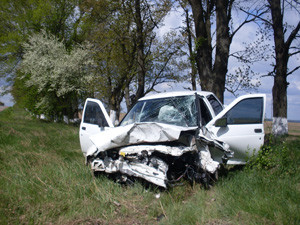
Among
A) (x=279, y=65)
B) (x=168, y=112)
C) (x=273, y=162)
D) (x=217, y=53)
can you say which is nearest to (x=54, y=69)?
(x=217, y=53)

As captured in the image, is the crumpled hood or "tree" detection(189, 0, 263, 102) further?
"tree" detection(189, 0, 263, 102)

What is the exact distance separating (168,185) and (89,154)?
4.92ft

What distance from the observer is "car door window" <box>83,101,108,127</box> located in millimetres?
6199

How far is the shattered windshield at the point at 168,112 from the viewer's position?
18.5ft

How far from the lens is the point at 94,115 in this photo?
21.9 ft

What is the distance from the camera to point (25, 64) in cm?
2452

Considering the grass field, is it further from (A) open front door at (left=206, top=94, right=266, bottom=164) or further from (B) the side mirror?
(B) the side mirror

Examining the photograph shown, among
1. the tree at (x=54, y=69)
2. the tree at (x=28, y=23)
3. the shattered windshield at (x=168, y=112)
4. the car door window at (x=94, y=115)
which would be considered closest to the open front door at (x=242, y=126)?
→ the shattered windshield at (x=168, y=112)

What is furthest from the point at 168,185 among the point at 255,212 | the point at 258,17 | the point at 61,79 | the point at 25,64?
the point at 25,64

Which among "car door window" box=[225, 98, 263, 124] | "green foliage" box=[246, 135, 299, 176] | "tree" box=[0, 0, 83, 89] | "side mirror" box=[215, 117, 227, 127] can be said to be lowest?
"green foliage" box=[246, 135, 299, 176]

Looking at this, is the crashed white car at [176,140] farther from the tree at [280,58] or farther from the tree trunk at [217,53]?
the tree at [280,58]

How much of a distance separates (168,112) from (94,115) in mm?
1905

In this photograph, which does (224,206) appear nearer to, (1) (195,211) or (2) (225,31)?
(1) (195,211)

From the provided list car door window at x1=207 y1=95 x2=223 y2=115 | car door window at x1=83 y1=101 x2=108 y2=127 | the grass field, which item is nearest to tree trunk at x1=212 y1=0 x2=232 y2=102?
car door window at x1=207 y1=95 x2=223 y2=115
